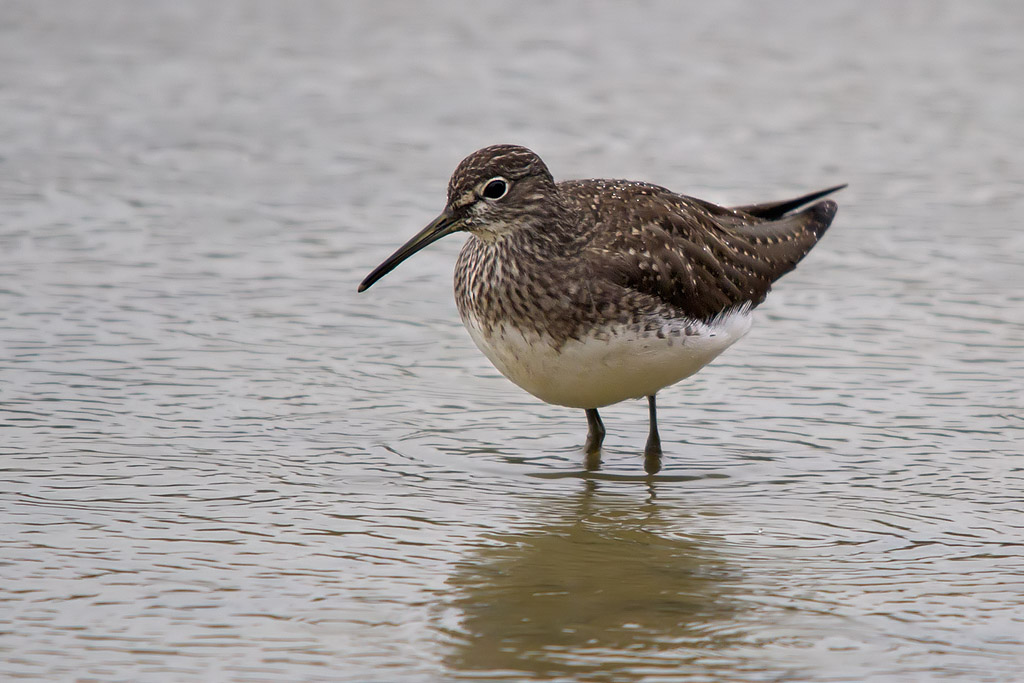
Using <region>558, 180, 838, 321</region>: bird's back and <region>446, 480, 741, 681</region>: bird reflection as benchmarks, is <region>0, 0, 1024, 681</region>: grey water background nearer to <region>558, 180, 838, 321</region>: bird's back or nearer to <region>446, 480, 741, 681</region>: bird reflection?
<region>446, 480, 741, 681</region>: bird reflection

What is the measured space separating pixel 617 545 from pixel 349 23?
10.8 m

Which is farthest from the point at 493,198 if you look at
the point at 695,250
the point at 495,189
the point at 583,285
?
the point at 695,250

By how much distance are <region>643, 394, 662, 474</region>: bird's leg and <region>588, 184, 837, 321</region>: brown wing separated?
560mm

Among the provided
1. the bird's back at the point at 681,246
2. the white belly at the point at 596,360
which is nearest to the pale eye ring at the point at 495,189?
the bird's back at the point at 681,246

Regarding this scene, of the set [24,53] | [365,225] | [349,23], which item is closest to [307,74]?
[349,23]

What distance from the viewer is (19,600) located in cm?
539

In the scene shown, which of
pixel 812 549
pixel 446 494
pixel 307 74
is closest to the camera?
pixel 812 549

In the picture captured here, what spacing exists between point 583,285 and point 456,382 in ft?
5.54

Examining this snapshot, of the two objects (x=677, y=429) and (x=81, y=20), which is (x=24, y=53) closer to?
(x=81, y=20)

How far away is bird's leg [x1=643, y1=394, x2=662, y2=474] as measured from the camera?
7.14 metres

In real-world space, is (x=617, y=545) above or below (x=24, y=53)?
below

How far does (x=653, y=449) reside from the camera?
23.7ft

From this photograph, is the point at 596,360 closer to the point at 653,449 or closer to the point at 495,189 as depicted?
the point at 653,449

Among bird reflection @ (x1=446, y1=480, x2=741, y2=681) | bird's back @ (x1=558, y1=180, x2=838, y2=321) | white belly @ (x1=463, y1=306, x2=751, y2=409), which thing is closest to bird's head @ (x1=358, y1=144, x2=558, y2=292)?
bird's back @ (x1=558, y1=180, x2=838, y2=321)
